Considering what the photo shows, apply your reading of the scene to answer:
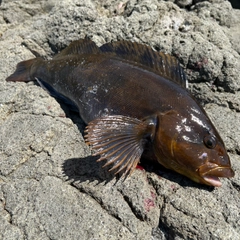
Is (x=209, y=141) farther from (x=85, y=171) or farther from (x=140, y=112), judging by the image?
(x=85, y=171)

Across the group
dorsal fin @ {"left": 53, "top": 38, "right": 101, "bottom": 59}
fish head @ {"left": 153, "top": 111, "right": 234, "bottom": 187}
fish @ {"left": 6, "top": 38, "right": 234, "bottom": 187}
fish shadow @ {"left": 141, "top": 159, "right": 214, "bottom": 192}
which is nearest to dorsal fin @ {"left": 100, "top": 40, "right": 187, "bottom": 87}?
fish @ {"left": 6, "top": 38, "right": 234, "bottom": 187}

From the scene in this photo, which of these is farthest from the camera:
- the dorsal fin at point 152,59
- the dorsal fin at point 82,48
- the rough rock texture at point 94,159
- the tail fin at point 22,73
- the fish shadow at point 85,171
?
the tail fin at point 22,73

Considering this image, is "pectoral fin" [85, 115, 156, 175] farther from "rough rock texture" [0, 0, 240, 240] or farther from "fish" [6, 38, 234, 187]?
"rough rock texture" [0, 0, 240, 240]

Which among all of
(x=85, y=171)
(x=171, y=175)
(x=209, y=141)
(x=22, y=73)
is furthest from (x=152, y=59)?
(x=22, y=73)

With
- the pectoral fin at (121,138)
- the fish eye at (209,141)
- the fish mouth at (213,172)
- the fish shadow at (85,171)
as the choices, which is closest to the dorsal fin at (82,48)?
the pectoral fin at (121,138)

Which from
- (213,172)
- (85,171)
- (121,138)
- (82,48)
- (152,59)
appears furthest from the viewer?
(82,48)

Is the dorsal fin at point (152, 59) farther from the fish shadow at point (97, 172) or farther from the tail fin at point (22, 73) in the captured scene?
the tail fin at point (22, 73)
